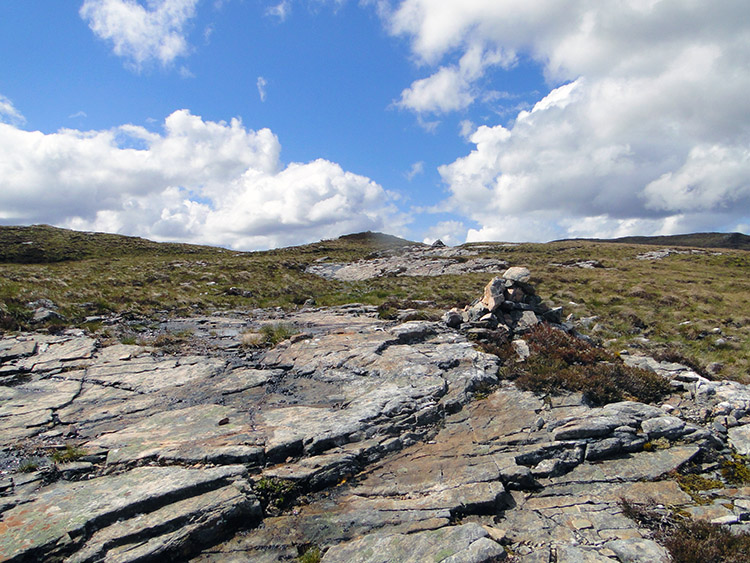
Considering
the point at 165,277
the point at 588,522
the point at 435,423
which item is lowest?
the point at 588,522

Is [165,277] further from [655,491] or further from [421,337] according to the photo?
[655,491]

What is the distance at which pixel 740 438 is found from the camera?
7.48m

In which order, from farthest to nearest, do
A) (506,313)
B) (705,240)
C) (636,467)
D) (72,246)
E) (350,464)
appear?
(705,240), (72,246), (506,313), (350,464), (636,467)

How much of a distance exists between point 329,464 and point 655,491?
19.2ft

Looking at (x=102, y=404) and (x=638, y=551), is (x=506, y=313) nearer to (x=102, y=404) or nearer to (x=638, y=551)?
(x=638, y=551)

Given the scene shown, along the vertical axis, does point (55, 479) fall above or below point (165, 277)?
below

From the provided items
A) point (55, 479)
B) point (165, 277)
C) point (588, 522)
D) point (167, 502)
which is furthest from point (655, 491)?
point (165, 277)

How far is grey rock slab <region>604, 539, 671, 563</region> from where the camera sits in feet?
16.2

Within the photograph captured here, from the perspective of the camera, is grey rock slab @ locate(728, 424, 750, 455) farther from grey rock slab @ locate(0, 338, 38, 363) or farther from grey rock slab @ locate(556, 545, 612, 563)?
grey rock slab @ locate(0, 338, 38, 363)

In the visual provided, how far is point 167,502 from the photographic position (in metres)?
6.11

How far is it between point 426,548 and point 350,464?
2454 millimetres

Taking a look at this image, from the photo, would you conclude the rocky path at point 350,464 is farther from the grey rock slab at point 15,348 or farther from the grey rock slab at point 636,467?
the grey rock slab at point 15,348

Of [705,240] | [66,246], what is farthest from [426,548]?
[705,240]

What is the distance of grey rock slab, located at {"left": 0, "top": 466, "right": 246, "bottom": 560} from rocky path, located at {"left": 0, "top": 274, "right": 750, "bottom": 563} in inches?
1.0
